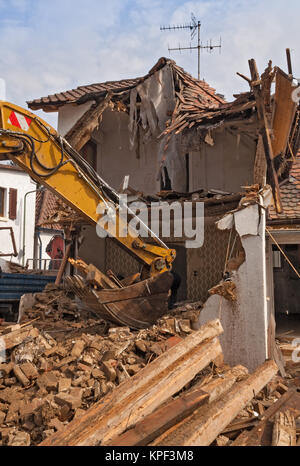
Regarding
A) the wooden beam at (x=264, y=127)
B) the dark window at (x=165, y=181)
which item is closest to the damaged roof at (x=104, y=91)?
the dark window at (x=165, y=181)

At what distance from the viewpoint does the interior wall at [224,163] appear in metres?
10.7

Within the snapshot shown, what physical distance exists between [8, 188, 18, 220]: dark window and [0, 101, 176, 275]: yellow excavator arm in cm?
1367

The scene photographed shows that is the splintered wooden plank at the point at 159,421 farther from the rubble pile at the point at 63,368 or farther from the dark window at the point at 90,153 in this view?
the dark window at the point at 90,153

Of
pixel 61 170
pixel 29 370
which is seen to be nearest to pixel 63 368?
pixel 29 370

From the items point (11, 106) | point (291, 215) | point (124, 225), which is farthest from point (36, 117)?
point (291, 215)

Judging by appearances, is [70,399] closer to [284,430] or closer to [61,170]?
[284,430]

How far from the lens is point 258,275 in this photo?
7.44 metres

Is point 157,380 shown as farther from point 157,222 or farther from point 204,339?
point 157,222

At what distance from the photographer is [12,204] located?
19.8 m

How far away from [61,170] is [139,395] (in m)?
3.93

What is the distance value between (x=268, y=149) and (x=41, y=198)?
17.3 m

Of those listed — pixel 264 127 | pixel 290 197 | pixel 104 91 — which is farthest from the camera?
pixel 104 91

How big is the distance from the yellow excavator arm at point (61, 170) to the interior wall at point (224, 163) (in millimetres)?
3700

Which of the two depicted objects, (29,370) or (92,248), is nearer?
(29,370)
